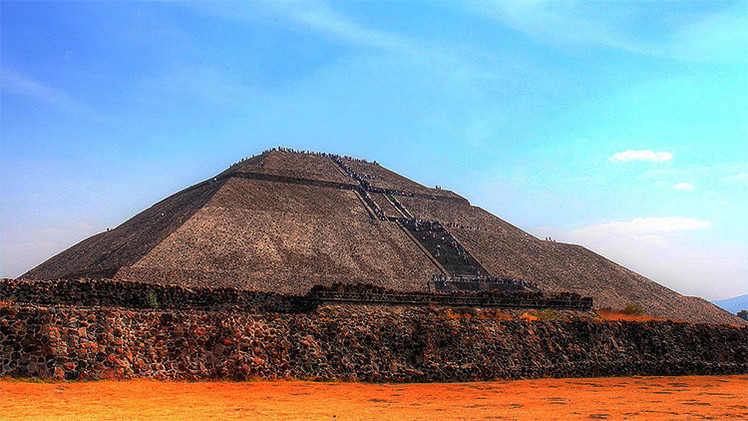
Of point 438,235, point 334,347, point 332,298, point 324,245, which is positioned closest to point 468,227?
point 438,235

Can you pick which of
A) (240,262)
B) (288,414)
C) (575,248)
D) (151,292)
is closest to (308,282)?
(240,262)

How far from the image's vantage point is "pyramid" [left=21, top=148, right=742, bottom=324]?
140 ft

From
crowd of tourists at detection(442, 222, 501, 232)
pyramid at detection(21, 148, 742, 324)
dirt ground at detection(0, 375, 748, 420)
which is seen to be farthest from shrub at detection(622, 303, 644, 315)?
dirt ground at detection(0, 375, 748, 420)

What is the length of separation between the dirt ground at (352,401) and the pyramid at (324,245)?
67.5 feet

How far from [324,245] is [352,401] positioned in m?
32.9

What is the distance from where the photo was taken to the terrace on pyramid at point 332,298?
19391 millimetres

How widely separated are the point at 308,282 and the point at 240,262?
15.5ft

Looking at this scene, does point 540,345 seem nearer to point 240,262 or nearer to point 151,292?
point 151,292

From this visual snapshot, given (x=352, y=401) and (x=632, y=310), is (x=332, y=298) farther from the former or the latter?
(x=632, y=310)

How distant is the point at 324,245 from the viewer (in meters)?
50.1

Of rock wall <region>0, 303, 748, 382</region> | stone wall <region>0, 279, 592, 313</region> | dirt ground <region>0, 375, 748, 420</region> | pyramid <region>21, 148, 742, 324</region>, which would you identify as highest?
pyramid <region>21, 148, 742, 324</region>

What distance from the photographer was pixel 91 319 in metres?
18.5

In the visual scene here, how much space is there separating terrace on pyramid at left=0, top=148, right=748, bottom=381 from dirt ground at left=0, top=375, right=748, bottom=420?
3.80 feet

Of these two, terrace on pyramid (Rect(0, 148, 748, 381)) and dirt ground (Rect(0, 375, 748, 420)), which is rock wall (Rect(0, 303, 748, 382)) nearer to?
terrace on pyramid (Rect(0, 148, 748, 381))
